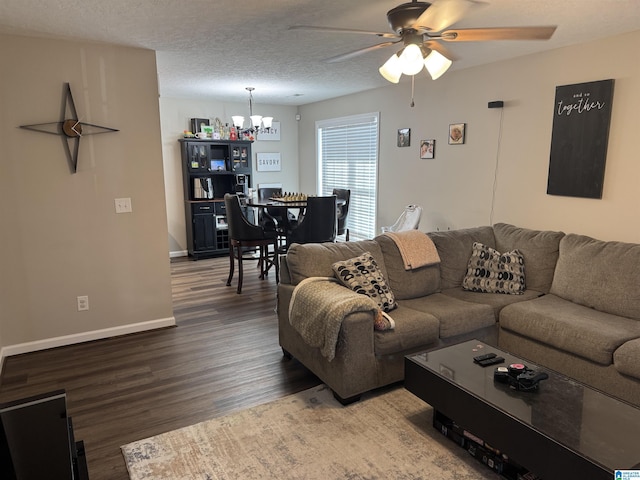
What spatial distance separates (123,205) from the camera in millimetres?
3662

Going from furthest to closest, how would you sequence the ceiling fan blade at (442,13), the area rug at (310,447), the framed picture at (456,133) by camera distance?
the framed picture at (456,133)
the area rug at (310,447)
the ceiling fan blade at (442,13)

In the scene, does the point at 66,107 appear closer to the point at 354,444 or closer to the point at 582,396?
the point at 354,444

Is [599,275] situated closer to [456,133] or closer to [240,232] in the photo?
[456,133]

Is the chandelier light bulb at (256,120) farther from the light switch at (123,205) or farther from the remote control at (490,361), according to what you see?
the remote control at (490,361)

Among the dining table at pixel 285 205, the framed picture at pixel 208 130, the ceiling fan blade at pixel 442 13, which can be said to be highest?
the ceiling fan blade at pixel 442 13

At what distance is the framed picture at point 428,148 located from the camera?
480 cm

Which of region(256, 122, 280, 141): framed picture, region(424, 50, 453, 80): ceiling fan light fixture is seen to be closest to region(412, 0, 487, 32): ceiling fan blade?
region(424, 50, 453, 80): ceiling fan light fixture

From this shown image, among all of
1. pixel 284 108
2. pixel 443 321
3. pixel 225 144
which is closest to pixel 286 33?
pixel 443 321

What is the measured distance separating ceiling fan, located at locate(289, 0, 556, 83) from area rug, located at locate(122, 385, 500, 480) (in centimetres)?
199

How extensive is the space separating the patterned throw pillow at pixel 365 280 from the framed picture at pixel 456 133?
2117mm

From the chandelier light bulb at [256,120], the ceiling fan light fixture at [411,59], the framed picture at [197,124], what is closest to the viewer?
the ceiling fan light fixture at [411,59]

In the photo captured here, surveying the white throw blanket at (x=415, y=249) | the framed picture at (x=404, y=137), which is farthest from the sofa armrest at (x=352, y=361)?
the framed picture at (x=404, y=137)

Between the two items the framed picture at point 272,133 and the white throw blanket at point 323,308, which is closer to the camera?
the white throw blanket at point 323,308

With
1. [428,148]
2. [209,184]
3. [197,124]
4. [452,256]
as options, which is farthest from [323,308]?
[197,124]
